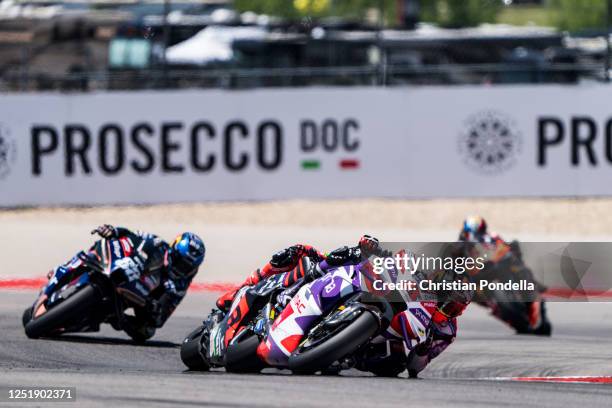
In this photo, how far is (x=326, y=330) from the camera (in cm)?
705

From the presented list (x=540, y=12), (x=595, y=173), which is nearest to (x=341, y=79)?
(x=595, y=173)

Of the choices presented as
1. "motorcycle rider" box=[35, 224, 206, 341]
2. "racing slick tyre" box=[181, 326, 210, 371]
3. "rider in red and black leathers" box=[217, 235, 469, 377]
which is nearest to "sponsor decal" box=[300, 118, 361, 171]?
"motorcycle rider" box=[35, 224, 206, 341]

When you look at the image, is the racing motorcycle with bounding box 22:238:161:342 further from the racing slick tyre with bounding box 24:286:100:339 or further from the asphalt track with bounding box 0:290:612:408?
the asphalt track with bounding box 0:290:612:408

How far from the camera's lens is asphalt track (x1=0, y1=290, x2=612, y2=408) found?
6.44 meters

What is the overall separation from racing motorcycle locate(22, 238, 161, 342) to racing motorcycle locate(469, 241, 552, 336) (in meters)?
2.75

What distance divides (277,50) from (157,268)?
1049 cm

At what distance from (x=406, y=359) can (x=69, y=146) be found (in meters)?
10.4

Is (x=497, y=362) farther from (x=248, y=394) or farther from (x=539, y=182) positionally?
(x=539, y=182)

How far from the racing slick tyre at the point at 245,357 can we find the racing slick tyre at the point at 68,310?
6.49ft

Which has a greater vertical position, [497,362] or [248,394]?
[248,394]

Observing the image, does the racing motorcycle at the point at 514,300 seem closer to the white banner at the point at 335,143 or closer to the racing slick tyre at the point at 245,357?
the racing slick tyre at the point at 245,357

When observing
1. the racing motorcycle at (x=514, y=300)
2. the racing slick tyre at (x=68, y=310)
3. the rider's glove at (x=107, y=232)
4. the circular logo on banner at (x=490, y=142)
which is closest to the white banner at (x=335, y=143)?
the circular logo on banner at (x=490, y=142)

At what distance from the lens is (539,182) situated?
17.5 m

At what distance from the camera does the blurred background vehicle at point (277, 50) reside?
17812 millimetres
